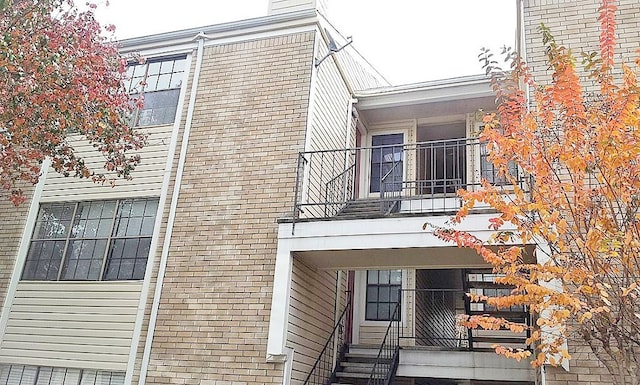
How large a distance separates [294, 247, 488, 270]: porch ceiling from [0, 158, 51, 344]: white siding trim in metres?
5.13

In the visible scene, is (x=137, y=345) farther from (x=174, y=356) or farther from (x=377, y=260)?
(x=377, y=260)

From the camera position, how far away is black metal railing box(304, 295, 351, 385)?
8.56 metres

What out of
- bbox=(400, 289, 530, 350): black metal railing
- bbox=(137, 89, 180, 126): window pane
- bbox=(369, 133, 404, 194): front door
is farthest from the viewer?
bbox=(369, 133, 404, 194): front door

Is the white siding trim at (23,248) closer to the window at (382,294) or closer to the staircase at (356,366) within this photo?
the staircase at (356,366)

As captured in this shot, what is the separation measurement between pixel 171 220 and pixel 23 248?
2.99 meters

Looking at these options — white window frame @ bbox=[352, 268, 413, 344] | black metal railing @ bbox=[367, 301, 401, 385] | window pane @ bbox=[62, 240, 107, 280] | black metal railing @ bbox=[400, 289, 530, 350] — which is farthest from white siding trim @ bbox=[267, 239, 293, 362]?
white window frame @ bbox=[352, 268, 413, 344]

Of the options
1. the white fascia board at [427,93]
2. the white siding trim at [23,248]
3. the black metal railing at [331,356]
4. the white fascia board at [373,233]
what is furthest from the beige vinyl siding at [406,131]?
the white siding trim at [23,248]

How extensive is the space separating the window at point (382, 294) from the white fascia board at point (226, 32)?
5.15m

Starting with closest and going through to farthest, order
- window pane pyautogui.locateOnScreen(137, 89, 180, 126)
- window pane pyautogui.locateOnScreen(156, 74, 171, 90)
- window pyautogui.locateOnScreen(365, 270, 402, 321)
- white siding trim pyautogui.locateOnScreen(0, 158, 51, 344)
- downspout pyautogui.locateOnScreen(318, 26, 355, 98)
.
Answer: white siding trim pyautogui.locateOnScreen(0, 158, 51, 344), downspout pyautogui.locateOnScreen(318, 26, 355, 98), window pane pyautogui.locateOnScreen(137, 89, 180, 126), window pane pyautogui.locateOnScreen(156, 74, 171, 90), window pyautogui.locateOnScreen(365, 270, 402, 321)

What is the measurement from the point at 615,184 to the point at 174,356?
240 inches

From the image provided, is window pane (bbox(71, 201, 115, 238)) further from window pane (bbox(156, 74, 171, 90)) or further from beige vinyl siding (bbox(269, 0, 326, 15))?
beige vinyl siding (bbox(269, 0, 326, 15))

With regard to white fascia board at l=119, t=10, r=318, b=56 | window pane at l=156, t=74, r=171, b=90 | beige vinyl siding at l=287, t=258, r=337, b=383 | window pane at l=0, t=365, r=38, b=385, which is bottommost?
window pane at l=0, t=365, r=38, b=385

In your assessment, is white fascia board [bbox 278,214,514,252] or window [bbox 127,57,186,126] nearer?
white fascia board [bbox 278,214,514,252]

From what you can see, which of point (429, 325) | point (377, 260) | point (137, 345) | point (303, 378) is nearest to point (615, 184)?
point (377, 260)
